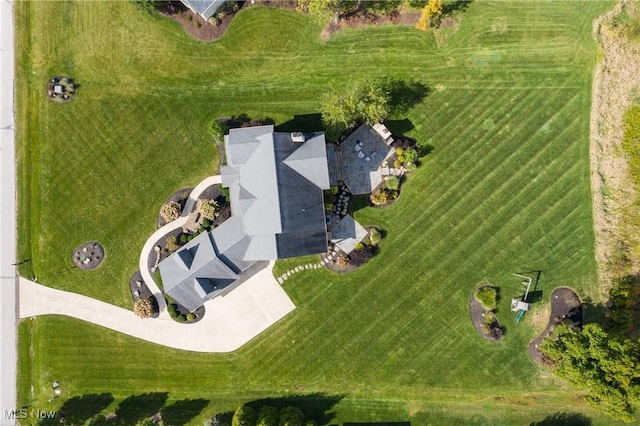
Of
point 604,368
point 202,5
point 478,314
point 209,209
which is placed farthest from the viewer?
point 209,209

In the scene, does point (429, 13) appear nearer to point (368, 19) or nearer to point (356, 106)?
point (368, 19)

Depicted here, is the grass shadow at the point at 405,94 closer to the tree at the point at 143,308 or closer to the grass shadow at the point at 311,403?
the grass shadow at the point at 311,403

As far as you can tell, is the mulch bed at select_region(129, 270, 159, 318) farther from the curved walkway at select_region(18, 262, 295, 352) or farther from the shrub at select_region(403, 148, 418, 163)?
the shrub at select_region(403, 148, 418, 163)

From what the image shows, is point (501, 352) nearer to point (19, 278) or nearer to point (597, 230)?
point (597, 230)

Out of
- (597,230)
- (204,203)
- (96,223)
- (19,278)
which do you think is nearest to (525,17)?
(597,230)

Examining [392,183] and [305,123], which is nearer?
[392,183]

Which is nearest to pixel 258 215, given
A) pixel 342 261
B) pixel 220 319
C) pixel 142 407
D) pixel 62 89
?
pixel 342 261
